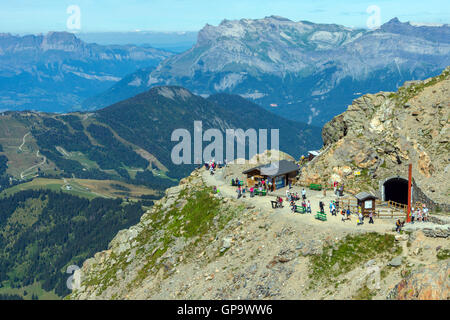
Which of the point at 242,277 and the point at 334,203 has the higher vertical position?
the point at 334,203

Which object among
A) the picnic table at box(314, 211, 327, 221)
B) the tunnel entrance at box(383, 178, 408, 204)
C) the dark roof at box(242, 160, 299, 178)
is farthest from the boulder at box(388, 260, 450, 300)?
the dark roof at box(242, 160, 299, 178)

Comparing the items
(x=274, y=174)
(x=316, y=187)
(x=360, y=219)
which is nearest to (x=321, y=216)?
(x=360, y=219)

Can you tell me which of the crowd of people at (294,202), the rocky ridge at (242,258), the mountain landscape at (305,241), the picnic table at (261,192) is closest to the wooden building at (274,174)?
the mountain landscape at (305,241)

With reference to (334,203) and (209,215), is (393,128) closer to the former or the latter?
(334,203)

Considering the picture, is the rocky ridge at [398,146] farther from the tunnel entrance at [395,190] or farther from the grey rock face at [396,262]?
the grey rock face at [396,262]

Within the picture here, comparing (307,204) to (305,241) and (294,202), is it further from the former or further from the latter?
(305,241)
